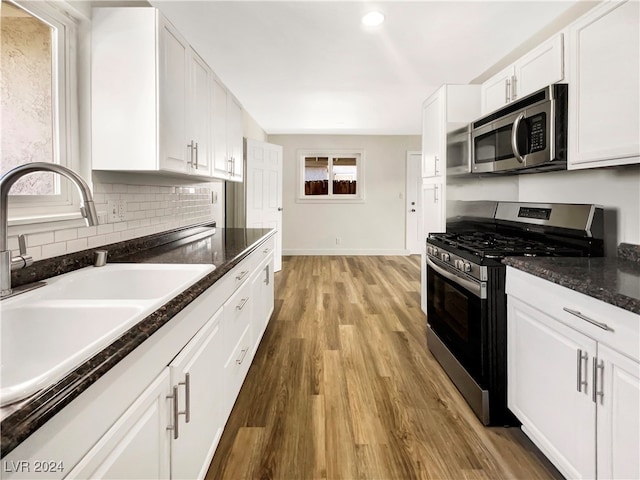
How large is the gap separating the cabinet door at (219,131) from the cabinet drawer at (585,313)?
2143 millimetres

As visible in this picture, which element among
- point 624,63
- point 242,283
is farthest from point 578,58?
point 242,283

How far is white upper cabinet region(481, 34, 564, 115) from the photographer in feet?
6.15

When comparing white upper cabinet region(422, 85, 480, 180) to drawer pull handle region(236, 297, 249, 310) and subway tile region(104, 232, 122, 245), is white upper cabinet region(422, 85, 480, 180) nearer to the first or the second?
drawer pull handle region(236, 297, 249, 310)

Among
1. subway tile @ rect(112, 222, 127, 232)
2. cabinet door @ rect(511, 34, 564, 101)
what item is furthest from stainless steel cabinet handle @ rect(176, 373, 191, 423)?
cabinet door @ rect(511, 34, 564, 101)

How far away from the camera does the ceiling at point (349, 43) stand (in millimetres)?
2451

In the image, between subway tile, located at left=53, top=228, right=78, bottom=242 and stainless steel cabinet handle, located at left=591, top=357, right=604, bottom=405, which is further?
subway tile, located at left=53, top=228, right=78, bottom=242

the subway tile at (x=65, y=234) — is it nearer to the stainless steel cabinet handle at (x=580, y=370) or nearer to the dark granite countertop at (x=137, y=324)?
the dark granite countertop at (x=137, y=324)

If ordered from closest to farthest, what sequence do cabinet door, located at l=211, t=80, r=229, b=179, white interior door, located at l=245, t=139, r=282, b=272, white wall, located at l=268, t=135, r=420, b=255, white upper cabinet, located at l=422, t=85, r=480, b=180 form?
1. cabinet door, located at l=211, t=80, r=229, b=179
2. white upper cabinet, located at l=422, t=85, r=480, b=180
3. white interior door, located at l=245, t=139, r=282, b=272
4. white wall, located at l=268, t=135, r=420, b=255

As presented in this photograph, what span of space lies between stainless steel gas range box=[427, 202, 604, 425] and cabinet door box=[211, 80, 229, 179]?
171cm

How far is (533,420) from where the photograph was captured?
1556 millimetres

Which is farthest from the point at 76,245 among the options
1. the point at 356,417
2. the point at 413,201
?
the point at 413,201

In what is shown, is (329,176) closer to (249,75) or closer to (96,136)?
(249,75)

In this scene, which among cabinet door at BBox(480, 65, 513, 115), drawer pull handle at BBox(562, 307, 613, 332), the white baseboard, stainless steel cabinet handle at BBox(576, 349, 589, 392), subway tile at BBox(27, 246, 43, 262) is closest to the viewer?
drawer pull handle at BBox(562, 307, 613, 332)

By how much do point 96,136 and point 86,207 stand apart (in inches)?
36.6
